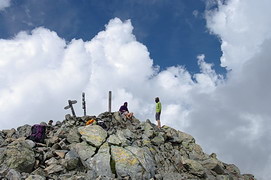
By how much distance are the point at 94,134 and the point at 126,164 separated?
4.45 meters

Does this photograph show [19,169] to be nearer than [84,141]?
Yes

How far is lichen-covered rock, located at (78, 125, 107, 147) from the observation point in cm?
2280

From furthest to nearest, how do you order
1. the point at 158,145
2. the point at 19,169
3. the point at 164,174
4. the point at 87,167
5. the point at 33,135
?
1. the point at 158,145
2. the point at 33,135
3. the point at 164,174
4. the point at 87,167
5. the point at 19,169

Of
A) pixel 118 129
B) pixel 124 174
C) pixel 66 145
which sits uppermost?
pixel 118 129

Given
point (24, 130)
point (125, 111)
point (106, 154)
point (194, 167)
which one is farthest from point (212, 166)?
point (24, 130)

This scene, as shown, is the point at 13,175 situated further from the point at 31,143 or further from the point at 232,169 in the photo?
the point at 232,169

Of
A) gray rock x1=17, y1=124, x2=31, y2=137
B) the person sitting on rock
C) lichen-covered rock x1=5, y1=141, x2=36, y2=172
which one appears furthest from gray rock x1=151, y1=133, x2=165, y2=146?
gray rock x1=17, y1=124, x2=31, y2=137

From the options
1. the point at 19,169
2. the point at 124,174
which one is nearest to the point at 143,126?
the point at 124,174

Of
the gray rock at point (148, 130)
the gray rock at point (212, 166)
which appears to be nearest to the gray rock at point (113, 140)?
the gray rock at point (148, 130)

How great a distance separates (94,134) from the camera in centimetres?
2370

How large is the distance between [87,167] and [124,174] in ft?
9.24

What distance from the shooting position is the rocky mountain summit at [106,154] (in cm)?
1939

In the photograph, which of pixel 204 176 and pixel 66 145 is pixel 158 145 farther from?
pixel 66 145

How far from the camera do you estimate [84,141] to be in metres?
23.0
